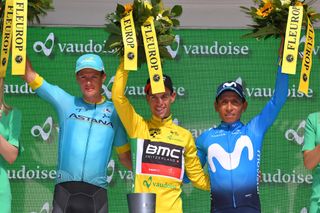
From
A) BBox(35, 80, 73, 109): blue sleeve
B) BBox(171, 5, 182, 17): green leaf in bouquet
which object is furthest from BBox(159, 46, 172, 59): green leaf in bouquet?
BBox(35, 80, 73, 109): blue sleeve

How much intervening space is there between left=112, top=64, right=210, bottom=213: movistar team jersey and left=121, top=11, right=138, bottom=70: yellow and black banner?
11 centimetres

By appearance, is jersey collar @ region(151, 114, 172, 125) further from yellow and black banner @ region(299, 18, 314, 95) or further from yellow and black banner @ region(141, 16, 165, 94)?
yellow and black banner @ region(299, 18, 314, 95)

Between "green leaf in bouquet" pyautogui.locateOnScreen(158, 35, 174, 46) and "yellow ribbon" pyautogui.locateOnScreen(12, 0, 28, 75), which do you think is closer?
"yellow ribbon" pyautogui.locateOnScreen(12, 0, 28, 75)

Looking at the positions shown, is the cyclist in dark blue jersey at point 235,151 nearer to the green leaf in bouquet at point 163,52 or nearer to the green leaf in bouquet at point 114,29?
the green leaf in bouquet at point 163,52

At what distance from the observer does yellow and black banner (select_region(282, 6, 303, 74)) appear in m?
4.46

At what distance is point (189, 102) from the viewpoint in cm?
598

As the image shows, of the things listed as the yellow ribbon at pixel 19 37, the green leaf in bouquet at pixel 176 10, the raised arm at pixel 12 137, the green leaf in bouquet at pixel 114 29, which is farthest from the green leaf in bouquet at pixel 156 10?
the raised arm at pixel 12 137

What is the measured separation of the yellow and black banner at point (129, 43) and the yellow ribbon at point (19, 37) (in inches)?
23.6

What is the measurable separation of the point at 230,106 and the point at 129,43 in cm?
77

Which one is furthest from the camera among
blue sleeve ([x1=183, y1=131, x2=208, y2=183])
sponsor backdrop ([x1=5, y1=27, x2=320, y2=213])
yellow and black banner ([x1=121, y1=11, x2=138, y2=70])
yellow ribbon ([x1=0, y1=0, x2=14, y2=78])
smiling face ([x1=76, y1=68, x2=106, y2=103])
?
sponsor backdrop ([x1=5, y1=27, x2=320, y2=213])

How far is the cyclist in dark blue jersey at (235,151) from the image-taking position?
4.57m

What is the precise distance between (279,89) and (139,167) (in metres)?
0.99

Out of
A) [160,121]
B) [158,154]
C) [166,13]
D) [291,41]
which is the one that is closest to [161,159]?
[158,154]

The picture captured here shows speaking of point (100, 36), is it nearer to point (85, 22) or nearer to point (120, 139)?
point (85, 22)
